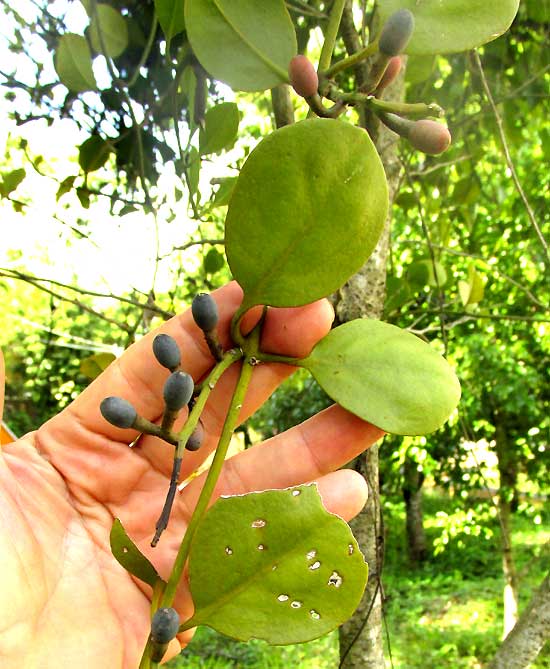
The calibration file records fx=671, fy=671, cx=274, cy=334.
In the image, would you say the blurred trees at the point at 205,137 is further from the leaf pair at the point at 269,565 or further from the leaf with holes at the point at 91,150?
the leaf pair at the point at 269,565

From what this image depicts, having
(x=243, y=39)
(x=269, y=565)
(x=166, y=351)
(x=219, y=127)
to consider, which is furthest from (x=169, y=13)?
(x=269, y=565)

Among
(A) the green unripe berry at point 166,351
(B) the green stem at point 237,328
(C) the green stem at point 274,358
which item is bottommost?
(C) the green stem at point 274,358

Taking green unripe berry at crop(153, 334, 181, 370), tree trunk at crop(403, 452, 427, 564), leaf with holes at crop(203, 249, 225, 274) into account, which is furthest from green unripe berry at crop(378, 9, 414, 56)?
tree trunk at crop(403, 452, 427, 564)

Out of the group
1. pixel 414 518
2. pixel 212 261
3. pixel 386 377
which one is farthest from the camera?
pixel 414 518

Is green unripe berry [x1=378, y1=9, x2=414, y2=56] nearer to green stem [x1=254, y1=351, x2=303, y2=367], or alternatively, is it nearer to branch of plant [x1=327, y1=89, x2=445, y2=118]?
branch of plant [x1=327, y1=89, x2=445, y2=118]

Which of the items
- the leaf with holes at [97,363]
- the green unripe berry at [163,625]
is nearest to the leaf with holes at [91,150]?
the leaf with holes at [97,363]

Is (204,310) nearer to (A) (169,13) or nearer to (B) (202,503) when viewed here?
(B) (202,503)
